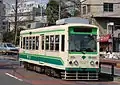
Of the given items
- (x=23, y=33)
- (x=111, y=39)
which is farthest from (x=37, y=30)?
(x=111, y=39)

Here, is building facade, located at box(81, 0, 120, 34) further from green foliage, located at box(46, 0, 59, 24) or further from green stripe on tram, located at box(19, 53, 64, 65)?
green stripe on tram, located at box(19, 53, 64, 65)

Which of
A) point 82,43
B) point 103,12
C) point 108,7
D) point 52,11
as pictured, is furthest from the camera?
point 52,11

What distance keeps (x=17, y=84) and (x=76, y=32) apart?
4494 millimetres

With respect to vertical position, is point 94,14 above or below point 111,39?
above

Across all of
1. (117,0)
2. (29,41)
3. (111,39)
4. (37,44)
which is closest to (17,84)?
(37,44)

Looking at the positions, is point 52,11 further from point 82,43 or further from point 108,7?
point 82,43

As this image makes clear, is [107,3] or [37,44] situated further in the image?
[107,3]

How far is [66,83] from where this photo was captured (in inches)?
775

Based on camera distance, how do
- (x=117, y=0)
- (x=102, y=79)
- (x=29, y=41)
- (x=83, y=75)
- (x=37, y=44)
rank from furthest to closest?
(x=117, y=0)
(x=29, y=41)
(x=37, y=44)
(x=102, y=79)
(x=83, y=75)

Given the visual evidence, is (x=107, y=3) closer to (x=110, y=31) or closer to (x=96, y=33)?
(x=110, y=31)

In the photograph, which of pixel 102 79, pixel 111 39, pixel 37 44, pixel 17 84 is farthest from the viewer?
pixel 111 39

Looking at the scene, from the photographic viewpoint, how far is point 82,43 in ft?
69.7

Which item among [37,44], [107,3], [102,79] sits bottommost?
[102,79]

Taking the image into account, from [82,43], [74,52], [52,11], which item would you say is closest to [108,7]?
[52,11]
